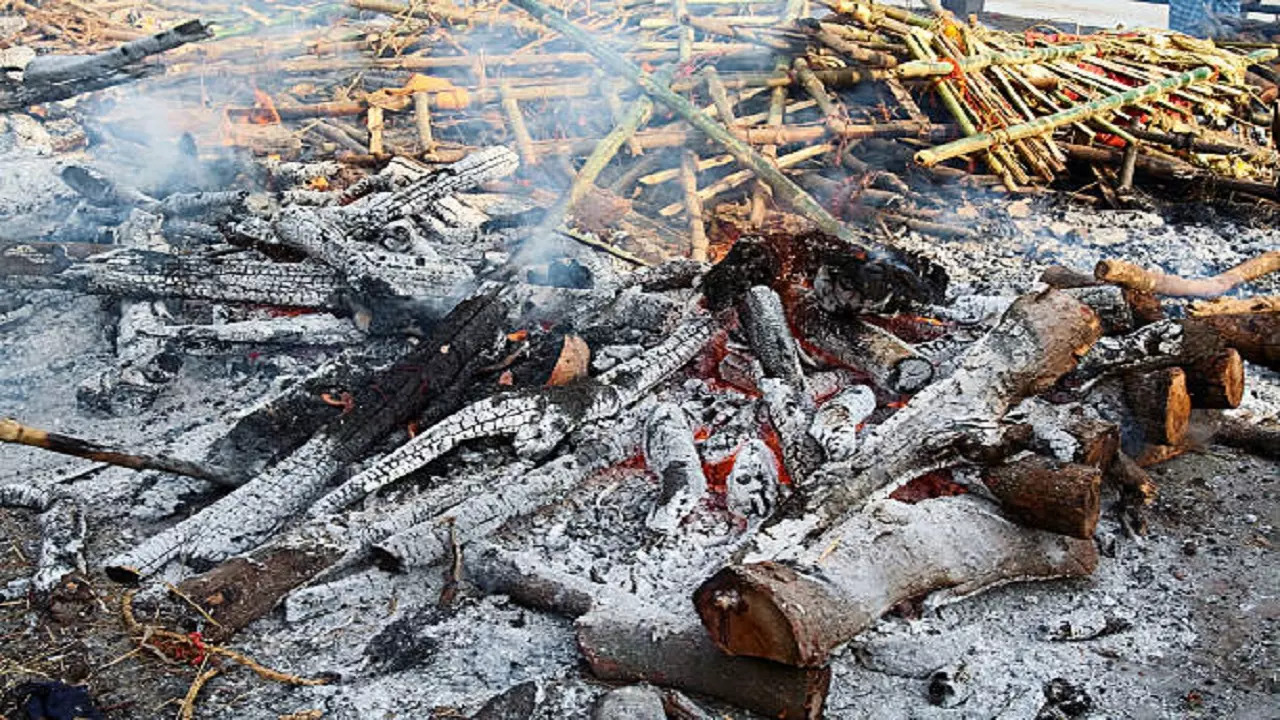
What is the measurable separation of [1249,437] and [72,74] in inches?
317

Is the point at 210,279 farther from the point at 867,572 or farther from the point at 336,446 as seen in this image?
the point at 867,572

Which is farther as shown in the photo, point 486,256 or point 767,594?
point 486,256

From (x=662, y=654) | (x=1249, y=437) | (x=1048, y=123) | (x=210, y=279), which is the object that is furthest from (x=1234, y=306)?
(x=210, y=279)

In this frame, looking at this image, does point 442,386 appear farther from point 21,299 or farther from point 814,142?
point 814,142

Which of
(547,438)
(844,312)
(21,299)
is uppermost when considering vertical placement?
(844,312)

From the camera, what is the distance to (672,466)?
15.1 ft

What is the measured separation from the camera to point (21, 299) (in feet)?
22.3

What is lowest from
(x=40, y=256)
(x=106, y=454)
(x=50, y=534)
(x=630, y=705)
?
(x=50, y=534)

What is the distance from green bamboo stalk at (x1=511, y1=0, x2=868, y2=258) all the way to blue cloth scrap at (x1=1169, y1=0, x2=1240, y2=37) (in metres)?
10.1

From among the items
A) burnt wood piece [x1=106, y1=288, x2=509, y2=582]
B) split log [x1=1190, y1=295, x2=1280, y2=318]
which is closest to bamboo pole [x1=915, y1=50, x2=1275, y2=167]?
split log [x1=1190, y1=295, x2=1280, y2=318]

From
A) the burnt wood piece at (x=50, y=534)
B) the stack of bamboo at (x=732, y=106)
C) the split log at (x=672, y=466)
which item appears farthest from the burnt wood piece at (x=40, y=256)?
the split log at (x=672, y=466)

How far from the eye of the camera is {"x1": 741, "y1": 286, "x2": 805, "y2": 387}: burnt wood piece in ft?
17.0

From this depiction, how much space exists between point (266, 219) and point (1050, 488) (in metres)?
5.49

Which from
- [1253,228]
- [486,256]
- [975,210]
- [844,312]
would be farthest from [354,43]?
[1253,228]
